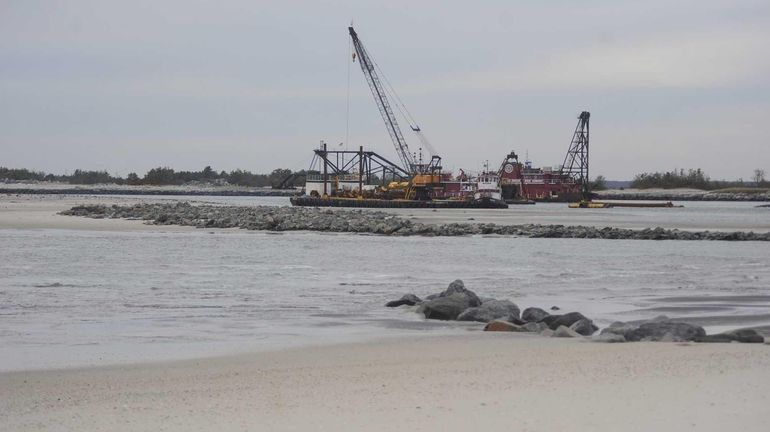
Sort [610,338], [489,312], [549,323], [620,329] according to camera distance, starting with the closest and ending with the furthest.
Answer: [610,338] → [620,329] → [549,323] → [489,312]

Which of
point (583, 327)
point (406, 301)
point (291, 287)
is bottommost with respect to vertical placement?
point (291, 287)

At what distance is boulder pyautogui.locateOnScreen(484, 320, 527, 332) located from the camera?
40.0ft

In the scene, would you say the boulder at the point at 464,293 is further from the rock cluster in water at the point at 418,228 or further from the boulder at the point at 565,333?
the rock cluster in water at the point at 418,228

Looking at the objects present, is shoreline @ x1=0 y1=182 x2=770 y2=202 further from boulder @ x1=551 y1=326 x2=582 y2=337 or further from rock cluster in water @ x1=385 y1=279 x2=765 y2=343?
boulder @ x1=551 y1=326 x2=582 y2=337

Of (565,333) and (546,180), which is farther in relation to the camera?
(546,180)

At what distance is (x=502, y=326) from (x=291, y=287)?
23.6 ft

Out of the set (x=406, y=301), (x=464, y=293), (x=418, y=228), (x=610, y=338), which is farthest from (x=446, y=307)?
(x=418, y=228)

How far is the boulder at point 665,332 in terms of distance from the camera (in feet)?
35.3

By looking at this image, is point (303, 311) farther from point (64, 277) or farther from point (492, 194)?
point (492, 194)

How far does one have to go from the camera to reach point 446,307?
13906 mm

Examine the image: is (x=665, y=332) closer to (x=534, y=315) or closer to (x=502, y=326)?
(x=502, y=326)

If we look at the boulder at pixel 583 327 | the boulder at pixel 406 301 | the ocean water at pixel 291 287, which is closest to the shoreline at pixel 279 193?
the ocean water at pixel 291 287

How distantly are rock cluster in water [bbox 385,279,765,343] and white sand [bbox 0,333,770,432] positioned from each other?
1.34 feet

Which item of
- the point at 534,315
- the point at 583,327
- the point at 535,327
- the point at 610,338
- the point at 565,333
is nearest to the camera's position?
the point at 610,338
